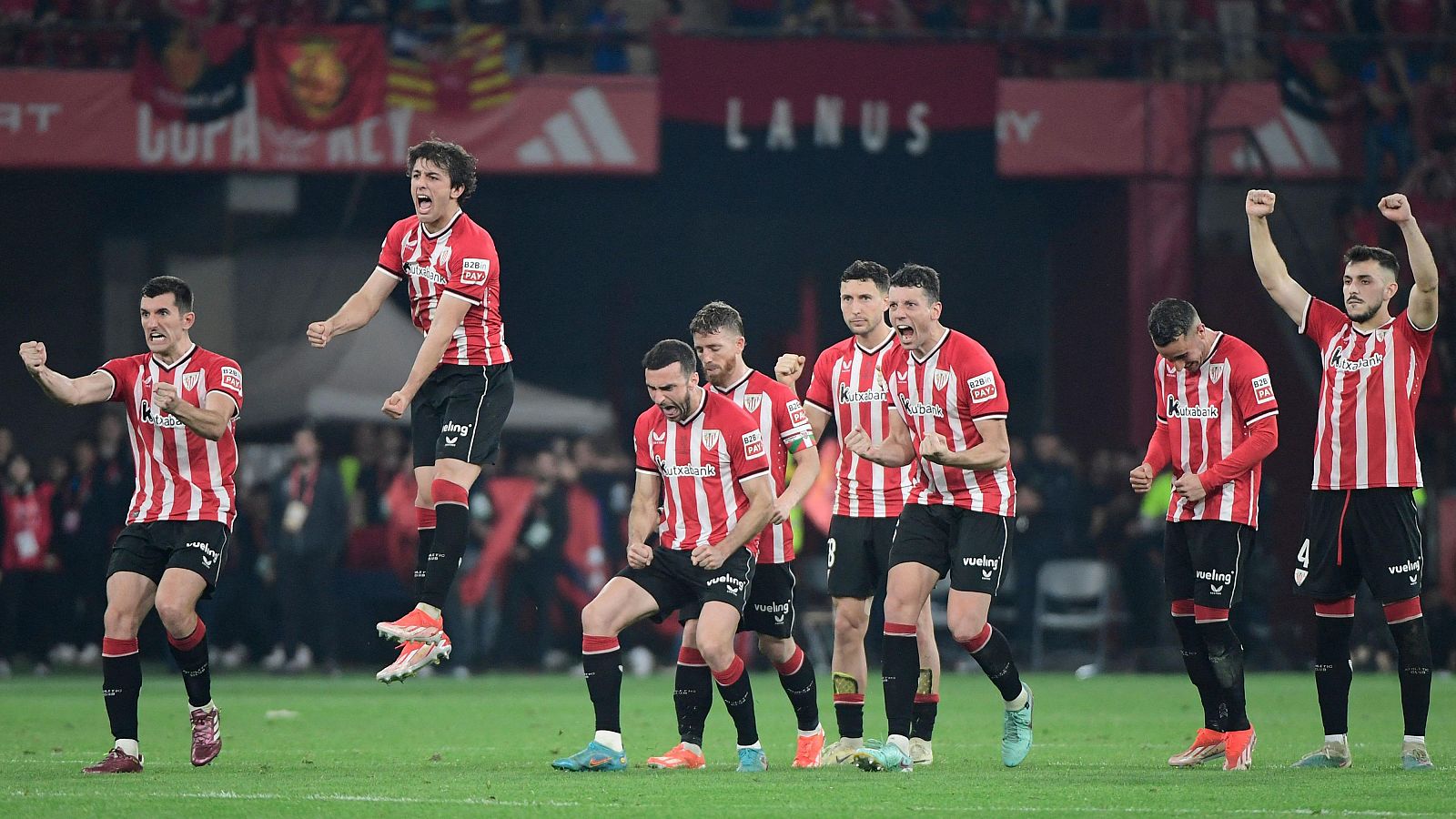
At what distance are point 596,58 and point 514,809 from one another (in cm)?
1408

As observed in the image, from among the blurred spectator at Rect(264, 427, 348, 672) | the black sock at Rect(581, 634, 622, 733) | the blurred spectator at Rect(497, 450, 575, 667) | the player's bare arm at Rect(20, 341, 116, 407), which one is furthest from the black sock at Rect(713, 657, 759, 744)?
the blurred spectator at Rect(264, 427, 348, 672)

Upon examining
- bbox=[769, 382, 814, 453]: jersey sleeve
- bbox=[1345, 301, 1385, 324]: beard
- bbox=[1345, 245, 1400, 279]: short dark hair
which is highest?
bbox=[1345, 245, 1400, 279]: short dark hair

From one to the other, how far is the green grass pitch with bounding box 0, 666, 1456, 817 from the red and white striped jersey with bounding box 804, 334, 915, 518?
1.39 meters

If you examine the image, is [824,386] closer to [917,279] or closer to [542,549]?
[917,279]

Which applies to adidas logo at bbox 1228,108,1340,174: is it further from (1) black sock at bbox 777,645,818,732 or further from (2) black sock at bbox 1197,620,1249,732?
(1) black sock at bbox 777,645,818,732

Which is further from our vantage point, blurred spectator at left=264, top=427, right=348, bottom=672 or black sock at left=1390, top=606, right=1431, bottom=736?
blurred spectator at left=264, top=427, right=348, bottom=672

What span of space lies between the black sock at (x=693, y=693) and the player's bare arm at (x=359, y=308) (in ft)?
7.41

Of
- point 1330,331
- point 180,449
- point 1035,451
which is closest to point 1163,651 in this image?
point 1035,451

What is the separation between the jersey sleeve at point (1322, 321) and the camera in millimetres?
9328

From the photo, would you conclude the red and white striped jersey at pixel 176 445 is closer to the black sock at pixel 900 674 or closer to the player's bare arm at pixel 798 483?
the player's bare arm at pixel 798 483

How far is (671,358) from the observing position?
29.7ft

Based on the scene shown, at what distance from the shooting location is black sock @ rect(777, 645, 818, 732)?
9508 mm

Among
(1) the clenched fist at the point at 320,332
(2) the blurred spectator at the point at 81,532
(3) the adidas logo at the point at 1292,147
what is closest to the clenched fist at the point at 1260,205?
(1) the clenched fist at the point at 320,332

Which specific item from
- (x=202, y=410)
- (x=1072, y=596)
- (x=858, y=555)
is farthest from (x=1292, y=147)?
(x=202, y=410)
